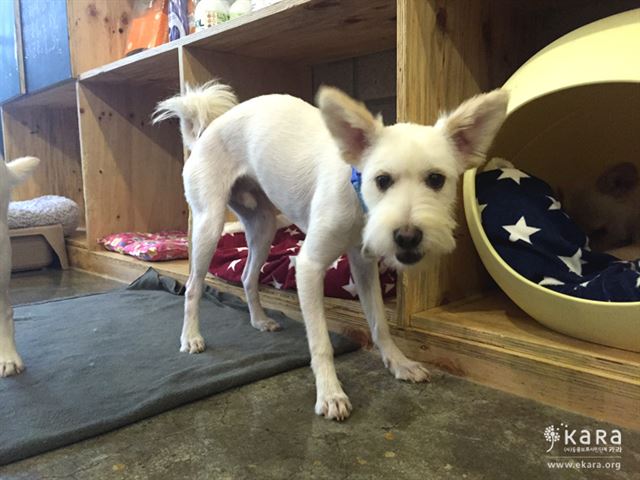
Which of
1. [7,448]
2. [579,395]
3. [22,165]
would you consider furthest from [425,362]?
[22,165]

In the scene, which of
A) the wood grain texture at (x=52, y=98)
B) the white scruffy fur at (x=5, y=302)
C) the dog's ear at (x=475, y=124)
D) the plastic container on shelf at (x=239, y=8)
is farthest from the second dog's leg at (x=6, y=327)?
the wood grain texture at (x=52, y=98)

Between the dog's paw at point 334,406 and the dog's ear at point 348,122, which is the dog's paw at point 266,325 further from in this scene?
the dog's ear at point 348,122

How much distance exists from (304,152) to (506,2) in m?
0.93

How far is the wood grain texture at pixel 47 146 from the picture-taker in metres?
4.14

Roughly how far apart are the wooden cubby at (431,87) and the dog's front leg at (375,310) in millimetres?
81

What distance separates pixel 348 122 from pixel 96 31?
2.60 metres

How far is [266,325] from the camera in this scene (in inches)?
72.7

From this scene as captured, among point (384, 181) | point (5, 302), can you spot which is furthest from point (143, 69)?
point (384, 181)

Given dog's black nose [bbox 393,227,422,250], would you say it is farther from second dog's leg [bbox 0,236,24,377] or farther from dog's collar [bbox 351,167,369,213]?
second dog's leg [bbox 0,236,24,377]

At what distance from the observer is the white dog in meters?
1.10

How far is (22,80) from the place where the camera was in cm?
346

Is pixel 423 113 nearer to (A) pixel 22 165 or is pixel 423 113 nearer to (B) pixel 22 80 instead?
(A) pixel 22 165

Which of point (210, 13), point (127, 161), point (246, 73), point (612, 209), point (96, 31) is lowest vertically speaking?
point (612, 209)

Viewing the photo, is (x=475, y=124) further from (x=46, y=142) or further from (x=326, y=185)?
(x=46, y=142)
